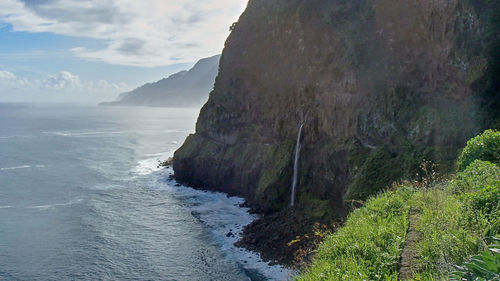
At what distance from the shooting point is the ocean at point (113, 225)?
30297mm

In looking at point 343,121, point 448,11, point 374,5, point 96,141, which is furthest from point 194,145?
point 96,141

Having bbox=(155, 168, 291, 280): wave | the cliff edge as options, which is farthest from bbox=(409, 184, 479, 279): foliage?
the cliff edge

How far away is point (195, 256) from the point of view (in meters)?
33.0

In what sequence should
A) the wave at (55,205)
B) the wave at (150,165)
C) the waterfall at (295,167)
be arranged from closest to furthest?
1. the waterfall at (295,167)
2. the wave at (55,205)
3. the wave at (150,165)

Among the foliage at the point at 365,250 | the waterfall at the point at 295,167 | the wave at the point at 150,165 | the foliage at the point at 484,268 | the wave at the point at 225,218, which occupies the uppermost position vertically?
the foliage at the point at 484,268

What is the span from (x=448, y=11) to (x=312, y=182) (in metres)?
22.1

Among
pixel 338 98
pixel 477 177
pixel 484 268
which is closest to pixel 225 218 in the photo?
pixel 338 98

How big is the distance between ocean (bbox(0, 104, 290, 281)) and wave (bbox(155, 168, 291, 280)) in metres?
0.09

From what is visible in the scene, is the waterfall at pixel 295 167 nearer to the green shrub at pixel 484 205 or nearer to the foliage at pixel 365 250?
the foliage at pixel 365 250

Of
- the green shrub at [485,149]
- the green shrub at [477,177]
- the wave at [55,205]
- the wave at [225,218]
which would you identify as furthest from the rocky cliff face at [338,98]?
the green shrub at [477,177]

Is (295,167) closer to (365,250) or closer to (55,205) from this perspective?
(55,205)

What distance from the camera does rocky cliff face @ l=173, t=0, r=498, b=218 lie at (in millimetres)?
32500

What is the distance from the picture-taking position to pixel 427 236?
27.1ft

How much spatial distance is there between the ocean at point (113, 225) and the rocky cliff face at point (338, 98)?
671 cm
